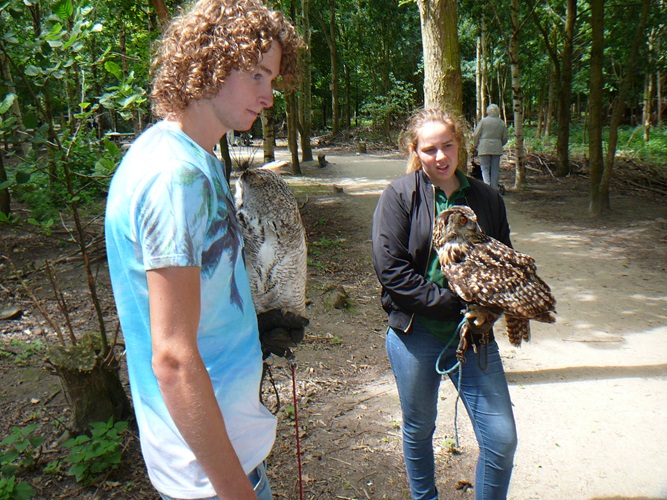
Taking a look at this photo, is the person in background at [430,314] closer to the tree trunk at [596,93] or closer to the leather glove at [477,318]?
the leather glove at [477,318]

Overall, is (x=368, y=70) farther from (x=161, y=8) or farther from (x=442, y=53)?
(x=442, y=53)

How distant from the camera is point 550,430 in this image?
147 inches

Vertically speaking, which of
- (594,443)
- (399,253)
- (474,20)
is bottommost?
(594,443)

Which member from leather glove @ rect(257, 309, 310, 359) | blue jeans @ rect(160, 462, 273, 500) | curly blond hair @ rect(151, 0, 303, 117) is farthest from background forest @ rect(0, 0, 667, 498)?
blue jeans @ rect(160, 462, 273, 500)

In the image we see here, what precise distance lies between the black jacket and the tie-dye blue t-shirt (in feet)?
3.67

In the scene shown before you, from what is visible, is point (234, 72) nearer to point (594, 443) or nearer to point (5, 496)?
point (5, 496)

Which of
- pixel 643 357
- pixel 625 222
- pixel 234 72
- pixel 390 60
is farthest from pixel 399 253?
pixel 390 60

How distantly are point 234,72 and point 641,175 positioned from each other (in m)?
13.8

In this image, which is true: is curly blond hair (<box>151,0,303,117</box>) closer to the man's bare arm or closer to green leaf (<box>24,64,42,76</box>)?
the man's bare arm

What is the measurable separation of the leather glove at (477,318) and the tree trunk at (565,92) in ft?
43.7

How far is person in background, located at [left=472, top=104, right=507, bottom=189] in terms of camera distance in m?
10.4

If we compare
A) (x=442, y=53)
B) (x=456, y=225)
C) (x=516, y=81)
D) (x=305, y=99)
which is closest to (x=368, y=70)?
(x=305, y=99)

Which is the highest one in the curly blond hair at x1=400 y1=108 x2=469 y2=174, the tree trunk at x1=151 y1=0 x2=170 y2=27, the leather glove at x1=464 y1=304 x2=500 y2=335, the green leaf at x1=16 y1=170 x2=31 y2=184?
the tree trunk at x1=151 y1=0 x2=170 y2=27

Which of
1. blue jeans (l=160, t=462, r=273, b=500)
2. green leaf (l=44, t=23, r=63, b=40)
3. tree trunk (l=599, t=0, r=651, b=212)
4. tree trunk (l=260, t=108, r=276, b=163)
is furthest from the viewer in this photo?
tree trunk (l=260, t=108, r=276, b=163)
